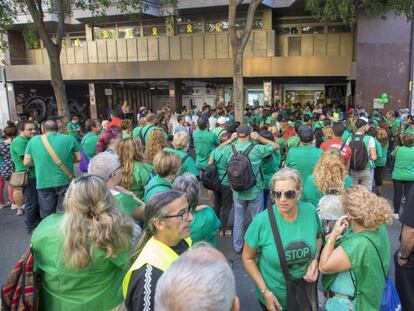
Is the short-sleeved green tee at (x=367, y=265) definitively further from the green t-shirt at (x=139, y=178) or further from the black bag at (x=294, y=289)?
the green t-shirt at (x=139, y=178)

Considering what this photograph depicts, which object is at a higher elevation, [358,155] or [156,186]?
[156,186]

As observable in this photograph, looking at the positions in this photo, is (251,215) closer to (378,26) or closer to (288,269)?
(288,269)

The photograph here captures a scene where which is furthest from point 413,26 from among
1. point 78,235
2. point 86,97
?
point 86,97

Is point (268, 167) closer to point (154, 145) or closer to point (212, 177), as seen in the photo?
point (212, 177)

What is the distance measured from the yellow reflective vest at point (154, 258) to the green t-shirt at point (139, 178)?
203 cm

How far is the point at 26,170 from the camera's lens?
5.82 m

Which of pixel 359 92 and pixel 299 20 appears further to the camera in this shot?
pixel 299 20

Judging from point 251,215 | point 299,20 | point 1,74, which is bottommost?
point 251,215

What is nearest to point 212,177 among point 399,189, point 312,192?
point 312,192

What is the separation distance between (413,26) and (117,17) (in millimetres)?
→ 14328

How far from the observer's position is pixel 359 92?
51.3 feet

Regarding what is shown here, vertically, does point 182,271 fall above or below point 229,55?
below

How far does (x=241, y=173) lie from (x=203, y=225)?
1.78 meters

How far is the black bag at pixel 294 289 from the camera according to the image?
8.24 ft
